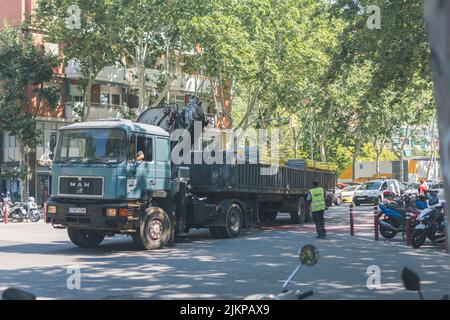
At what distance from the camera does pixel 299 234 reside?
1792 cm

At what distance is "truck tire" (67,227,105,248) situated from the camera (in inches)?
572

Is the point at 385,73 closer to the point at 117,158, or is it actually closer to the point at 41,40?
the point at 117,158

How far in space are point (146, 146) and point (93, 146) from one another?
4.03 feet

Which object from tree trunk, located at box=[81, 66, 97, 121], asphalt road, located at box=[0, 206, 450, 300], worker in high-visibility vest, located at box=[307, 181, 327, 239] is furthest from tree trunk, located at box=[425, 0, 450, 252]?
tree trunk, located at box=[81, 66, 97, 121]

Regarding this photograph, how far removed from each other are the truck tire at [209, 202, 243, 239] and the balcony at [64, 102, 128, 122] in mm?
23889

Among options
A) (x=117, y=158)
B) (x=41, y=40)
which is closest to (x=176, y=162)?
(x=117, y=158)

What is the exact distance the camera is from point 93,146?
13500 mm

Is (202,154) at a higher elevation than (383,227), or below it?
higher

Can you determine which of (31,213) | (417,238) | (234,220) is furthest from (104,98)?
(417,238)

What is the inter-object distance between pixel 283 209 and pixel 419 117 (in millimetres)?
29601

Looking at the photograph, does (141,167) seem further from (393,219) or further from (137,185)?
(393,219)

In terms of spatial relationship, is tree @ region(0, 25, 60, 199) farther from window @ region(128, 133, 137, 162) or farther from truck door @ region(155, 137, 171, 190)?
window @ region(128, 133, 137, 162)

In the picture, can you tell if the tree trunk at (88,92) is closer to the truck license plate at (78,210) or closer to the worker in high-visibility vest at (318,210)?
the worker in high-visibility vest at (318,210)

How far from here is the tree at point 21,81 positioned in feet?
111
